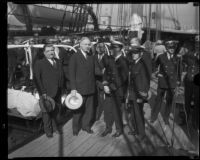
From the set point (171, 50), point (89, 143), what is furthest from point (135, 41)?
point (89, 143)

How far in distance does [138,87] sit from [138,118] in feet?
1.20

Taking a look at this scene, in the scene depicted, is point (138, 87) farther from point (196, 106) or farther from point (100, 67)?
point (196, 106)

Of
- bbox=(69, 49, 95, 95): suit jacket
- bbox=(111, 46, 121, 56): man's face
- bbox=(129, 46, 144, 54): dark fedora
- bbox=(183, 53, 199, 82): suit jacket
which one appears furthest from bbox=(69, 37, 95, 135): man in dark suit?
bbox=(183, 53, 199, 82): suit jacket

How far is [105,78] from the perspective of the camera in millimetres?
2807

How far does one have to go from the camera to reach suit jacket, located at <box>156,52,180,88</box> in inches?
106

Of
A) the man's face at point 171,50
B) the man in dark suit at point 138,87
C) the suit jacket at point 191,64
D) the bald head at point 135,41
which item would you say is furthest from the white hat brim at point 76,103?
the suit jacket at point 191,64

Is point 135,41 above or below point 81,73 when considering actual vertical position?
above

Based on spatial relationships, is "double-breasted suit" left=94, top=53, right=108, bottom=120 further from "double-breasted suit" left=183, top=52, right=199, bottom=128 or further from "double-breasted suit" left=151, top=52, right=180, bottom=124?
"double-breasted suit" left=183, top=52, right=199, bottom=128

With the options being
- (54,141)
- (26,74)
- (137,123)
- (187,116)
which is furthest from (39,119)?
(187,116)

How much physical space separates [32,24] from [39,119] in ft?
3.76

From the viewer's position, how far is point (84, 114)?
2.94m

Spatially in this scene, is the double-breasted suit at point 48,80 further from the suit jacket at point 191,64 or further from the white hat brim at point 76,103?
the suit jacket at point 191,64

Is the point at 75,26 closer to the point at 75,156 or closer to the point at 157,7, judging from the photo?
the point at 157,7

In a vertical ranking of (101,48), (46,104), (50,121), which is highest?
(101,48)
